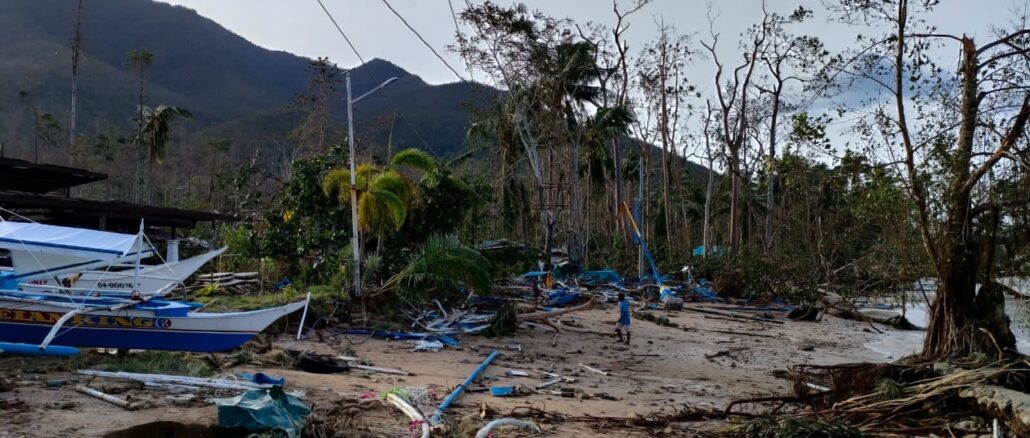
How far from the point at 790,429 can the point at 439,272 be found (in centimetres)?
1032

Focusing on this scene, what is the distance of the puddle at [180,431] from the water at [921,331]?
11371 mm

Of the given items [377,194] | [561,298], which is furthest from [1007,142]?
[561,298]

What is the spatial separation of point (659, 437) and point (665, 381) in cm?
426

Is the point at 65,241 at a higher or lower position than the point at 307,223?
lower

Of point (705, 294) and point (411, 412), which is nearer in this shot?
point (411, 412)

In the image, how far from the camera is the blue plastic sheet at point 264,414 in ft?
23.4

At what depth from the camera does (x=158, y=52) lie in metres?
138

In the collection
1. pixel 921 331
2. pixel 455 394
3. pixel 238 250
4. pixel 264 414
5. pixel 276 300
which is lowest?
pixel 921 331

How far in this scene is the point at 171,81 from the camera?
126625 millimetres

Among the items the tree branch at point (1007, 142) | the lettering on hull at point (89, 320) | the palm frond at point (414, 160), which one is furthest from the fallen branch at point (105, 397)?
the palm frond at point (414, 160)

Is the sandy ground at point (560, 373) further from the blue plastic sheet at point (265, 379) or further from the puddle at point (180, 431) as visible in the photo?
the blue plastic sheet at point (265, 379)

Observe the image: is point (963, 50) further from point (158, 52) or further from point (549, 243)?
point (158, 52)

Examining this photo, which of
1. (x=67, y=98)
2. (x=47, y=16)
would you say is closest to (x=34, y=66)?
(x=67, y=98)

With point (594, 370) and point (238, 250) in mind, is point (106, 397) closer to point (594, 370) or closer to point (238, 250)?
point (594, 370)
